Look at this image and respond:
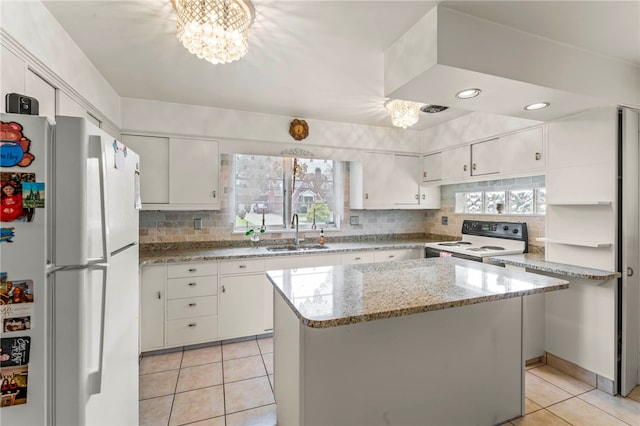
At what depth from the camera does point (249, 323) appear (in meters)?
3.02

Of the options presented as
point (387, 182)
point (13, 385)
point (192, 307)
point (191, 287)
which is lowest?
point (192, 307)

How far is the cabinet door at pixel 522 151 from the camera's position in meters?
2.66

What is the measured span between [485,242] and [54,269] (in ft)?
12.2

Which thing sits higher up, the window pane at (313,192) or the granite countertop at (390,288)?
the window pane at (313,192)

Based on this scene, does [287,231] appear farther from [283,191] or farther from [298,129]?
[298,129]

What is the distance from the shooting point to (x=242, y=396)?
2.15 meters

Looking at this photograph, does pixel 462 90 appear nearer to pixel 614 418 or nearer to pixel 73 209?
pixel 73 209

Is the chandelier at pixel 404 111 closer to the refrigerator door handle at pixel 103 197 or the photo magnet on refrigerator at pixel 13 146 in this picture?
the refrigerator door handle at pixel 103 197

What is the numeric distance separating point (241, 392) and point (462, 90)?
101 inches

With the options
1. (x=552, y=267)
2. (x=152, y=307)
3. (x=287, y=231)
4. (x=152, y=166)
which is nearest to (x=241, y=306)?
(x=152, y=307)

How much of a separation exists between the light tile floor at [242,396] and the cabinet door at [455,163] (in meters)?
2.03

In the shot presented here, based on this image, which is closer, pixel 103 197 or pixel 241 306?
pixel 103 197

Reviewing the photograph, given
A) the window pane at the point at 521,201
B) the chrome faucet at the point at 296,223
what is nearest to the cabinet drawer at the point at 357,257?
the chrome faucet at the point at 296,223

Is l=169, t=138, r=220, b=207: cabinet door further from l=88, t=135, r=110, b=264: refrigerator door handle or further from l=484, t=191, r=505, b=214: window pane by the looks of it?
l=484, t=191, r=505, b=214: window pane
